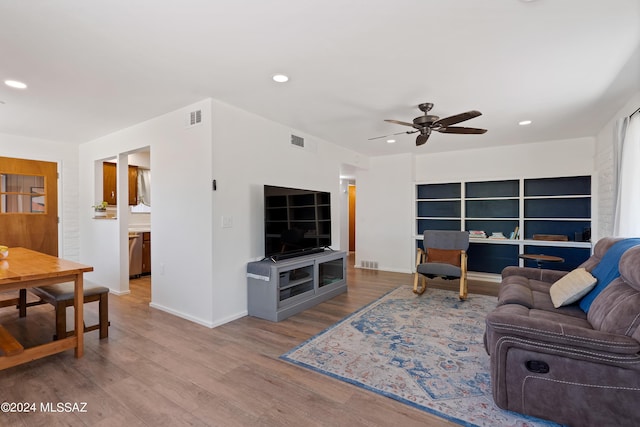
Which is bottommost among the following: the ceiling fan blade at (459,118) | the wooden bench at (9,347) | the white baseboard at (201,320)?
the white baseboard at (201,320)

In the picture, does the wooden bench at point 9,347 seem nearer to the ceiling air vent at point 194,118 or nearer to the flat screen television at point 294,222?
the flat screen television at point 294,222

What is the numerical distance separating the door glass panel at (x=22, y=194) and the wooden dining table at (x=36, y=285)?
2.80m

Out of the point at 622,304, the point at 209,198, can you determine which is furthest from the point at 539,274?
the point at 209,198

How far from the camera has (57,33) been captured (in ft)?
6.67

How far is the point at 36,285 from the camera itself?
92.4 inches

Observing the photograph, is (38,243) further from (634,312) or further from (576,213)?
(576,213)

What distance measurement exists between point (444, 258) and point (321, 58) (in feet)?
11.6

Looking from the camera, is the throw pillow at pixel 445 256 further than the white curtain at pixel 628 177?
Yes

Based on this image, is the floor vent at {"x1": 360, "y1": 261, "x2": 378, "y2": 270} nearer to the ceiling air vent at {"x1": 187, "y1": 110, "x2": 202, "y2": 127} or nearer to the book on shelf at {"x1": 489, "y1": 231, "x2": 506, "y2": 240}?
the book on shelf at {"x1": 489, "y1": 231, "x2": 506, "y2": 240}

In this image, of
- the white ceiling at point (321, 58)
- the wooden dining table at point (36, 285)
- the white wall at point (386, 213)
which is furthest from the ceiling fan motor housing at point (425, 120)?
the wooden dining table at point (36, 285)

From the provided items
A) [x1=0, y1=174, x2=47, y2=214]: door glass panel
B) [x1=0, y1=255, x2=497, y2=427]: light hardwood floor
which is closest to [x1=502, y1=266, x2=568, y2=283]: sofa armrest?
[x1=0, y1=255, x2=497, y2=427]: light hardwood floor

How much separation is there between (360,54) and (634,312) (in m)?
2.36

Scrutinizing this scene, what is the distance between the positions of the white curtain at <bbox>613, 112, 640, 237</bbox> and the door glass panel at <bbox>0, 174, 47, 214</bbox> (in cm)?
790

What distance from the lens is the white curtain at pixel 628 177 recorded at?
3.05 metres
